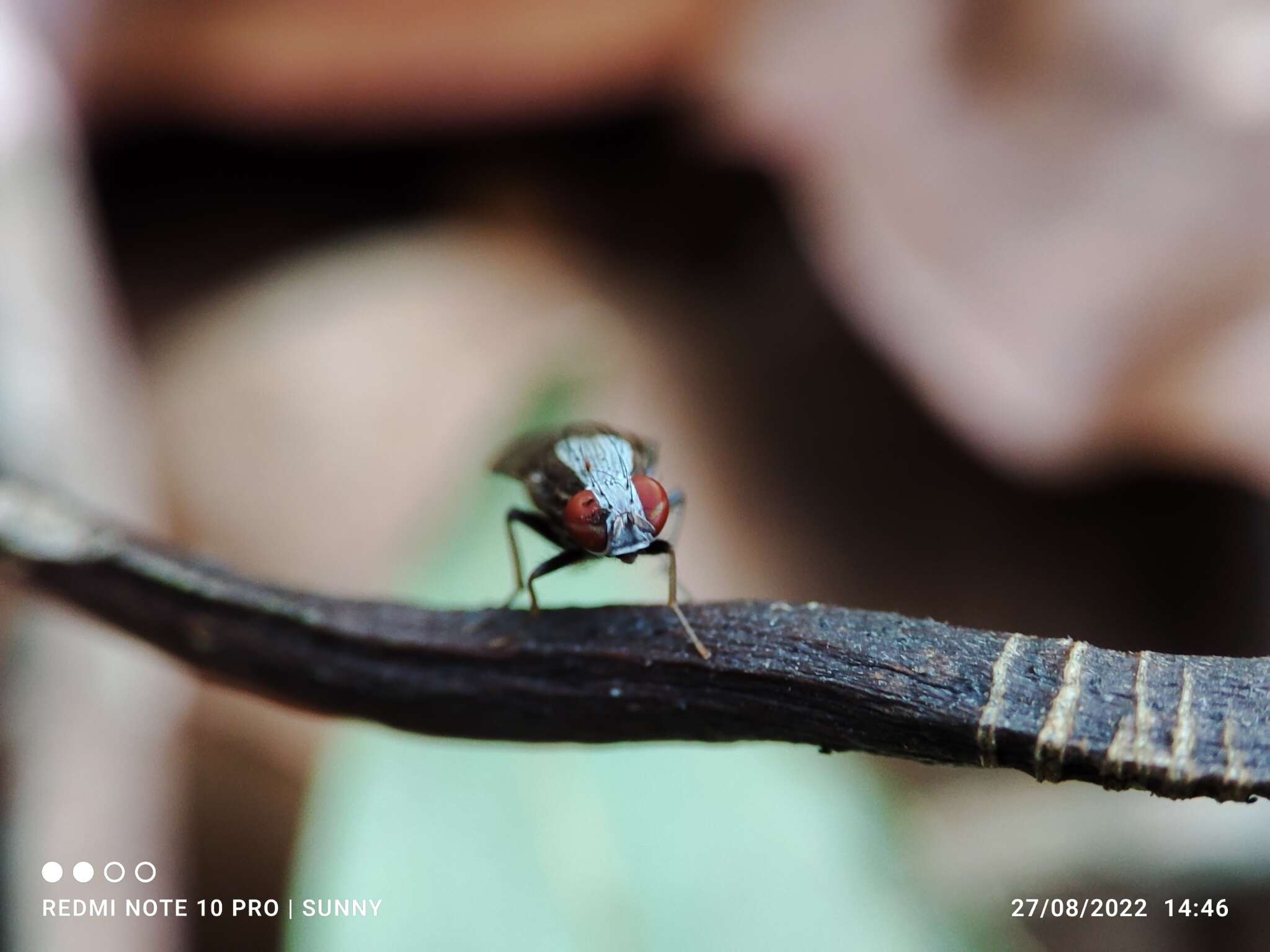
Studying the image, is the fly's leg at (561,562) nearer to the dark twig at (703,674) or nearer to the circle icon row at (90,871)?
the dark twig at (703,674)

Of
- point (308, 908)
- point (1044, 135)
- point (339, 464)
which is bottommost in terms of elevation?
point (308, 908)

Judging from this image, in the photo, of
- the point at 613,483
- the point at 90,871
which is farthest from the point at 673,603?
the point at 90,871

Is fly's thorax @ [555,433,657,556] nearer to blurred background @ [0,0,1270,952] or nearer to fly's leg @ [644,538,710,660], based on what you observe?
fly's leg @ [644,538,710,660]

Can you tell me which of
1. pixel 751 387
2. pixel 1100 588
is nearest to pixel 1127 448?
pixel 1100 588

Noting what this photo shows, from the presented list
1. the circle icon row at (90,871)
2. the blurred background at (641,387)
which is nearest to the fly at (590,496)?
the blurred background at (641,387)

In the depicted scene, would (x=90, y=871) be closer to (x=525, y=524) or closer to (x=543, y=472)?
(x=525, y=524)

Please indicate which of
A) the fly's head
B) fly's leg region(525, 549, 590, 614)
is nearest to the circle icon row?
fly's leg region(525, 549, 590, 614)

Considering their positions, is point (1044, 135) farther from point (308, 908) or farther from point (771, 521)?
point (308, 908)
